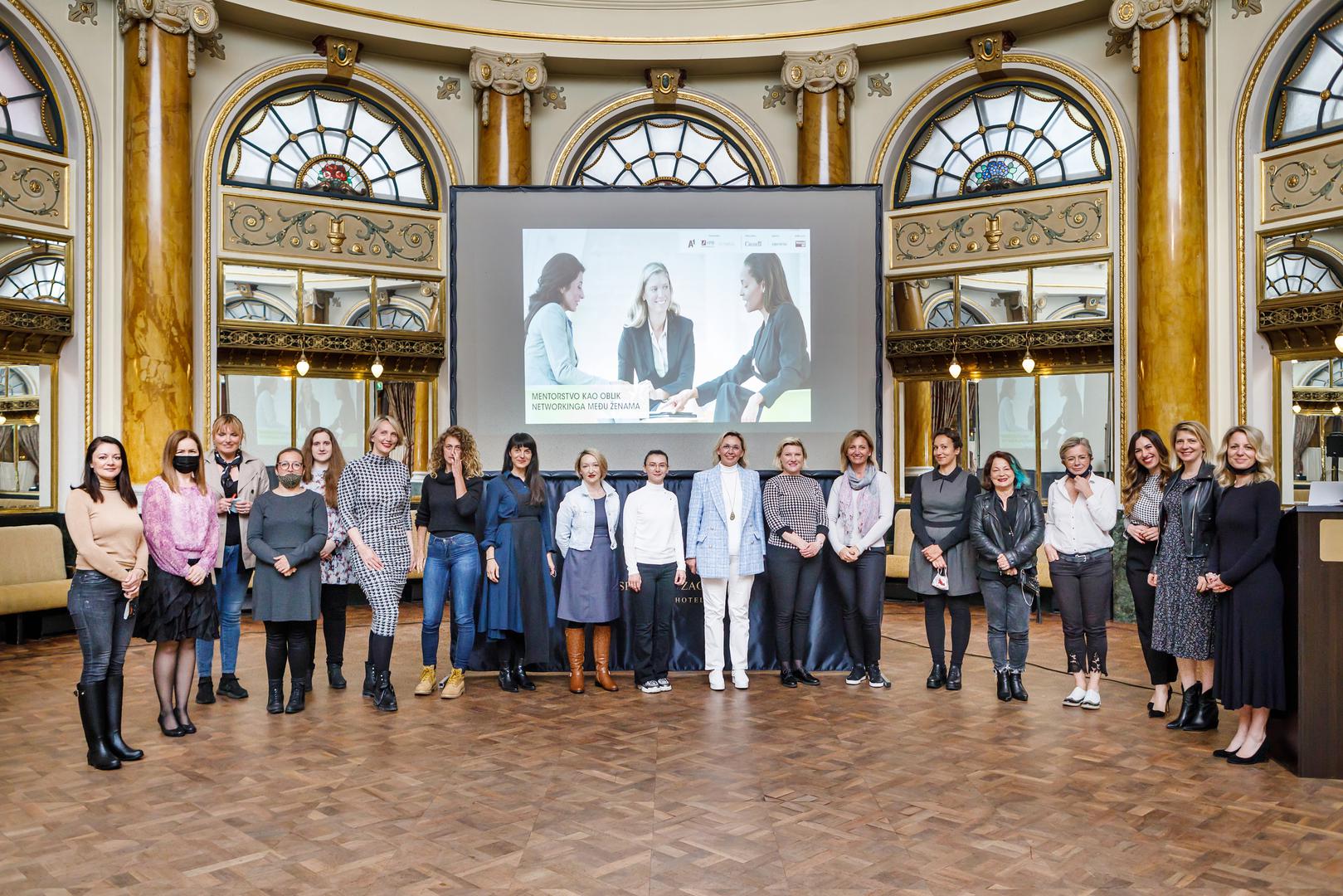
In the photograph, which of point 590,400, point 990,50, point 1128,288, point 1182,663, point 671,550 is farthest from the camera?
point 990,50

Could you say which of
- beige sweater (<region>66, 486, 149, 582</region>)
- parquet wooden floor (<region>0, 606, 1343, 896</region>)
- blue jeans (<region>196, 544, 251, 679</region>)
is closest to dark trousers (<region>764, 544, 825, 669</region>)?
parquet wooden floor (<region>0, 606, 1343, 896</region>)

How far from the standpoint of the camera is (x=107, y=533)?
454 centimetres

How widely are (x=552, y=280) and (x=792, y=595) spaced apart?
10.00ft

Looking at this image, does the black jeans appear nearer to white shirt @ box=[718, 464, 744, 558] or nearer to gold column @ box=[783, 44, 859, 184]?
white shirt @ box=[718, 464, 744, 558]

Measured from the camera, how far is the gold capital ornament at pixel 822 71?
36.7ft

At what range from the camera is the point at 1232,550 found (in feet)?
15.3

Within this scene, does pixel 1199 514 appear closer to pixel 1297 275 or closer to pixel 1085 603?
pixel 1085 603

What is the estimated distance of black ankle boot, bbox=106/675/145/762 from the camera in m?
4.57

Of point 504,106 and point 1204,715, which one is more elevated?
point 504,106

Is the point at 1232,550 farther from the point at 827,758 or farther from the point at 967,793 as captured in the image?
the point at 827,758

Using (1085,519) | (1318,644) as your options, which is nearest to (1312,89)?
(1085,519)

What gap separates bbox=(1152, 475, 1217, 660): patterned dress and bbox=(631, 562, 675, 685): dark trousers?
2692 millimetres

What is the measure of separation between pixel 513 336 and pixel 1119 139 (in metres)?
6.71

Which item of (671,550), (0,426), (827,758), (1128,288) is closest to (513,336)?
(671,550)
